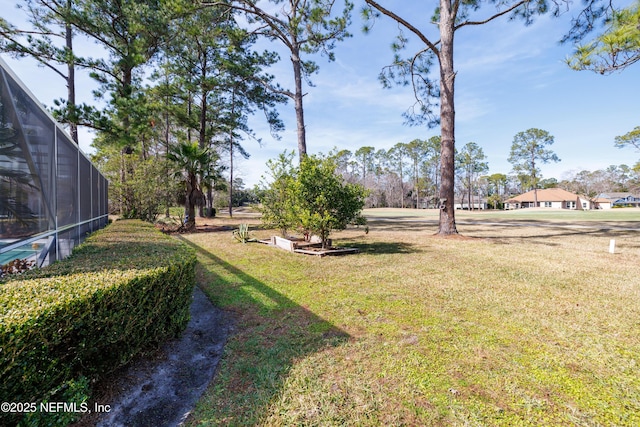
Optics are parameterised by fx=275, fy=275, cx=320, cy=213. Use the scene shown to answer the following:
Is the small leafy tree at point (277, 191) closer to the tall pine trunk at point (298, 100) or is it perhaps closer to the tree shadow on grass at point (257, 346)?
the tall pine trunk at point (298, 100)

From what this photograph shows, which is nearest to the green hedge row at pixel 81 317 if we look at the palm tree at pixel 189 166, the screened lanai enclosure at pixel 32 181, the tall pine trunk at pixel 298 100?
the screened lanai enclosure at pixel 32 181

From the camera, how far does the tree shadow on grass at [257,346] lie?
75.7 inches

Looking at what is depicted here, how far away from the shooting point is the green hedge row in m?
1.40

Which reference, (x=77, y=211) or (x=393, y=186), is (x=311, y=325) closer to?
(x=77, y=211)

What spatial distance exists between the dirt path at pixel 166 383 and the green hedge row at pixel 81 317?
0.21m

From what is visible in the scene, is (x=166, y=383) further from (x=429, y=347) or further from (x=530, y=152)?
(x=530, y=152)

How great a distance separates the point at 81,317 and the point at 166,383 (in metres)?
0.95

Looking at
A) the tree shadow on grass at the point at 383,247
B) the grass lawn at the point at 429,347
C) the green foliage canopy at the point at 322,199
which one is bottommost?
the grass lawn at the point at 429,347

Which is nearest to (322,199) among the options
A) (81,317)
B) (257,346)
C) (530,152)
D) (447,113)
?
(257,346)

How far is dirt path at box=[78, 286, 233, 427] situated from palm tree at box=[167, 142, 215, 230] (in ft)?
36.0

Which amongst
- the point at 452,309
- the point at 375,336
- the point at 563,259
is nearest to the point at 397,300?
the point at 452,309

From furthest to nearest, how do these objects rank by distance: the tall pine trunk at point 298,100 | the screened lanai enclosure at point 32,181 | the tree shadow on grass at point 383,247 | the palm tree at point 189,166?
the palm tree at point 189,166 → the tall pine trunk at point 298,100 → the tree shadow on grass at point 383,247 → the screened lanai enclosure at point 32,181

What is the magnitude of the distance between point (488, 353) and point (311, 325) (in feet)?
5.77

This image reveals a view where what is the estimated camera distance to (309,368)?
232 centimetres
